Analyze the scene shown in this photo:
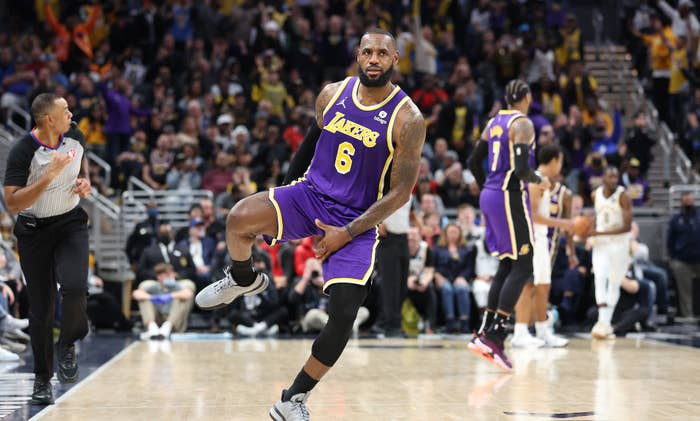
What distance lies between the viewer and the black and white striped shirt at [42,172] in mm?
6809

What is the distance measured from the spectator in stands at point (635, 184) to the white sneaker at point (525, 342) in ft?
20.8

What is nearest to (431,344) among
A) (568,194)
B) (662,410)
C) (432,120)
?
(568,194)

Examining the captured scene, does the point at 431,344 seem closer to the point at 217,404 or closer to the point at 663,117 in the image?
the point at 217,404

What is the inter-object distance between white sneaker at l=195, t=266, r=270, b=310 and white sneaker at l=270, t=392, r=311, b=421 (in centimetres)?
78

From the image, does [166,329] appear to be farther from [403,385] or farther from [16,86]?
[16,86]

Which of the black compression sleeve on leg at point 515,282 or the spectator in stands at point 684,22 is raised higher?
the spectator in stands at point 684,22

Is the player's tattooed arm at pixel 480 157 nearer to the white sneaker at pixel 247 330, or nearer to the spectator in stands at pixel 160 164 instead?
the white sneaker at pixel 247 330

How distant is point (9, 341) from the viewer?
10359mm

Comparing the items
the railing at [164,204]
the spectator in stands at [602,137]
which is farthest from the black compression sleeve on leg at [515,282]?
the spectator in stands at [602,137]

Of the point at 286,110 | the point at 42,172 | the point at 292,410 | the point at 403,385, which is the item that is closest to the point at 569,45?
the point at 286,110

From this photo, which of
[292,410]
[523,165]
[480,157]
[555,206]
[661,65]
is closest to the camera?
[292,410]

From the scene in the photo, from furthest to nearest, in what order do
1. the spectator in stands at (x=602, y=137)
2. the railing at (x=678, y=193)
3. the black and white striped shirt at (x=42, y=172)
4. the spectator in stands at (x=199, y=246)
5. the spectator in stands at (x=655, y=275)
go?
the spectator in stands at (x=602, y=137) < the railing at (x=678, y=193) < the spectator in stands at (x=655, y=275) < the spectator in stands at (x=199, y=246) < the black and white striped shirt at (x=42, y=172)

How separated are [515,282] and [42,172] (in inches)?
160

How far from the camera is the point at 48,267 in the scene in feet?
22.9
